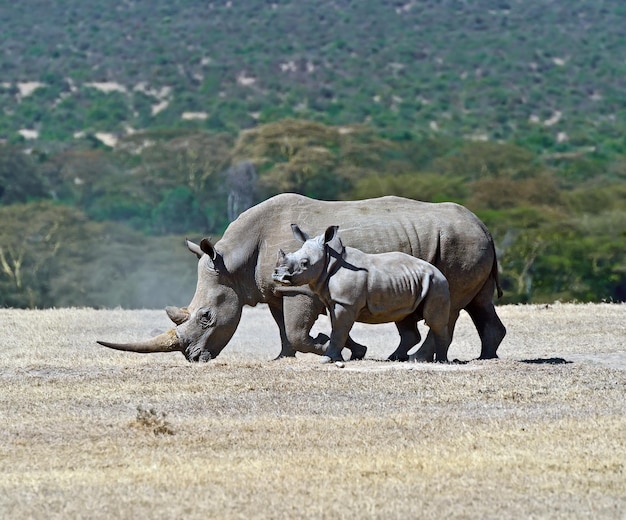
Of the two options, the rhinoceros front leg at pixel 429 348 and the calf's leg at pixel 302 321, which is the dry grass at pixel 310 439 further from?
the rhinoceros front leg at pixel 429 348

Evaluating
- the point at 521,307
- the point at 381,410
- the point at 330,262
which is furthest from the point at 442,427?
the point at 521,307

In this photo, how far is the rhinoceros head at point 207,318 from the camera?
15625 mm

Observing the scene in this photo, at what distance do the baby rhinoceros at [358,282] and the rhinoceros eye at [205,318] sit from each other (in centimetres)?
108

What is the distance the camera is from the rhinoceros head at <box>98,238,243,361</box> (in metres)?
15.6

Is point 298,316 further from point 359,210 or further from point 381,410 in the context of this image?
point 381,410

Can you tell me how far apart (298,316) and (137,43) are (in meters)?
113

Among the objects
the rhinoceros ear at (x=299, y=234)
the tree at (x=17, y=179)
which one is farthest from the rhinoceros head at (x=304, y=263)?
the tree at (x=17, y=179)

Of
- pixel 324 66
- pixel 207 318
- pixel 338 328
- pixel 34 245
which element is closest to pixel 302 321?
pixel 338 328

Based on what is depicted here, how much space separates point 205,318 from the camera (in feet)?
51.5

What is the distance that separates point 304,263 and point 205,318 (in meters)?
1.71

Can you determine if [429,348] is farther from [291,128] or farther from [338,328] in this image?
[291,128]

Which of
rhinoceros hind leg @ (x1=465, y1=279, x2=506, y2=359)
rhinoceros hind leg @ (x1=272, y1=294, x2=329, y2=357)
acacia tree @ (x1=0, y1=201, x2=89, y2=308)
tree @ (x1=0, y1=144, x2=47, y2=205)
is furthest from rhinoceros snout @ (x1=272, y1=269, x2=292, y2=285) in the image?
tree @ (x1=0, y1=144, x2=47, y2=205)

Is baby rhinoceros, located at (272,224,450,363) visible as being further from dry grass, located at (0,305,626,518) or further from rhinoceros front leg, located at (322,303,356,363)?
dry grass, located at (0,305,626,518)

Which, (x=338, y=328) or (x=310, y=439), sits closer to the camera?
(x=310, y=439)
